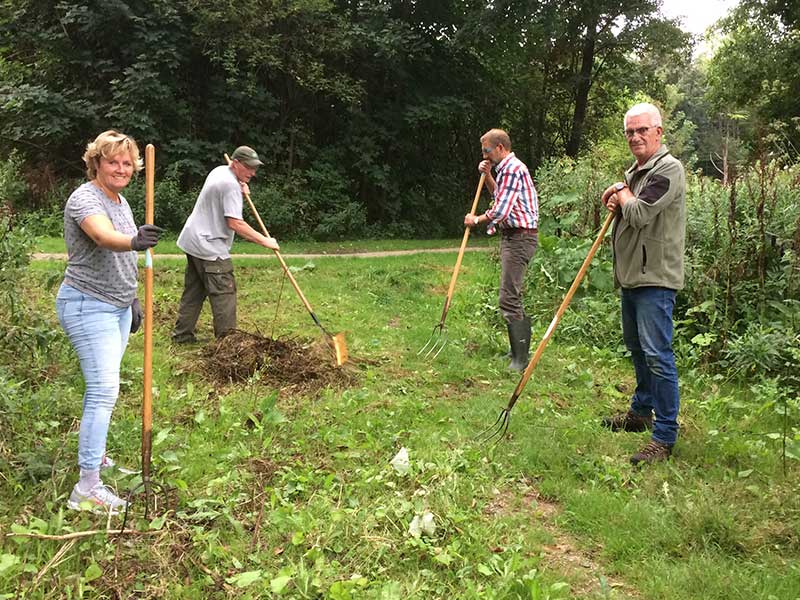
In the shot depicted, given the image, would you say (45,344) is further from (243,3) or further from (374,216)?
(374,216)

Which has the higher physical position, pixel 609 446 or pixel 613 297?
pixel 613 297

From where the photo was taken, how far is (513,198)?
18.6ft

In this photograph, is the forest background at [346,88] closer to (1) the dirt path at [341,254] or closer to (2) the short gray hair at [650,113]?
(1) the dirt path at [341,254]

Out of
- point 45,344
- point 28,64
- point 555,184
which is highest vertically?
point 28,64

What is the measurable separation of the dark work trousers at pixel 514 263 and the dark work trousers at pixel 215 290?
2.61m

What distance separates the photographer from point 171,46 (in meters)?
15.7

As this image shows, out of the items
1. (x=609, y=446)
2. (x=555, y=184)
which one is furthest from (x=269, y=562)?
(x=555, y=184)

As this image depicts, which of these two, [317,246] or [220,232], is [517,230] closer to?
[220,232]

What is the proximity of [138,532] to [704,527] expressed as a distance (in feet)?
9.19

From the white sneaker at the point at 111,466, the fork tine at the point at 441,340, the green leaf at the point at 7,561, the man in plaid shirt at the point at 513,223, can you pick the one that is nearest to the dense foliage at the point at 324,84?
the fork tine at the point at 441,340

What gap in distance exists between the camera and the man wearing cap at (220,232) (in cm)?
576

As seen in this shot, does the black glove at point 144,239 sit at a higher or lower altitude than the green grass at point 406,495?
higher

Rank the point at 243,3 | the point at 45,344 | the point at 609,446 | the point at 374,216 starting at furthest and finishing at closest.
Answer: the point at 374,216, the point at 243,3, the point at 45,344, the point at 609,446

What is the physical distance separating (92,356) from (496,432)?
8.55 ft
